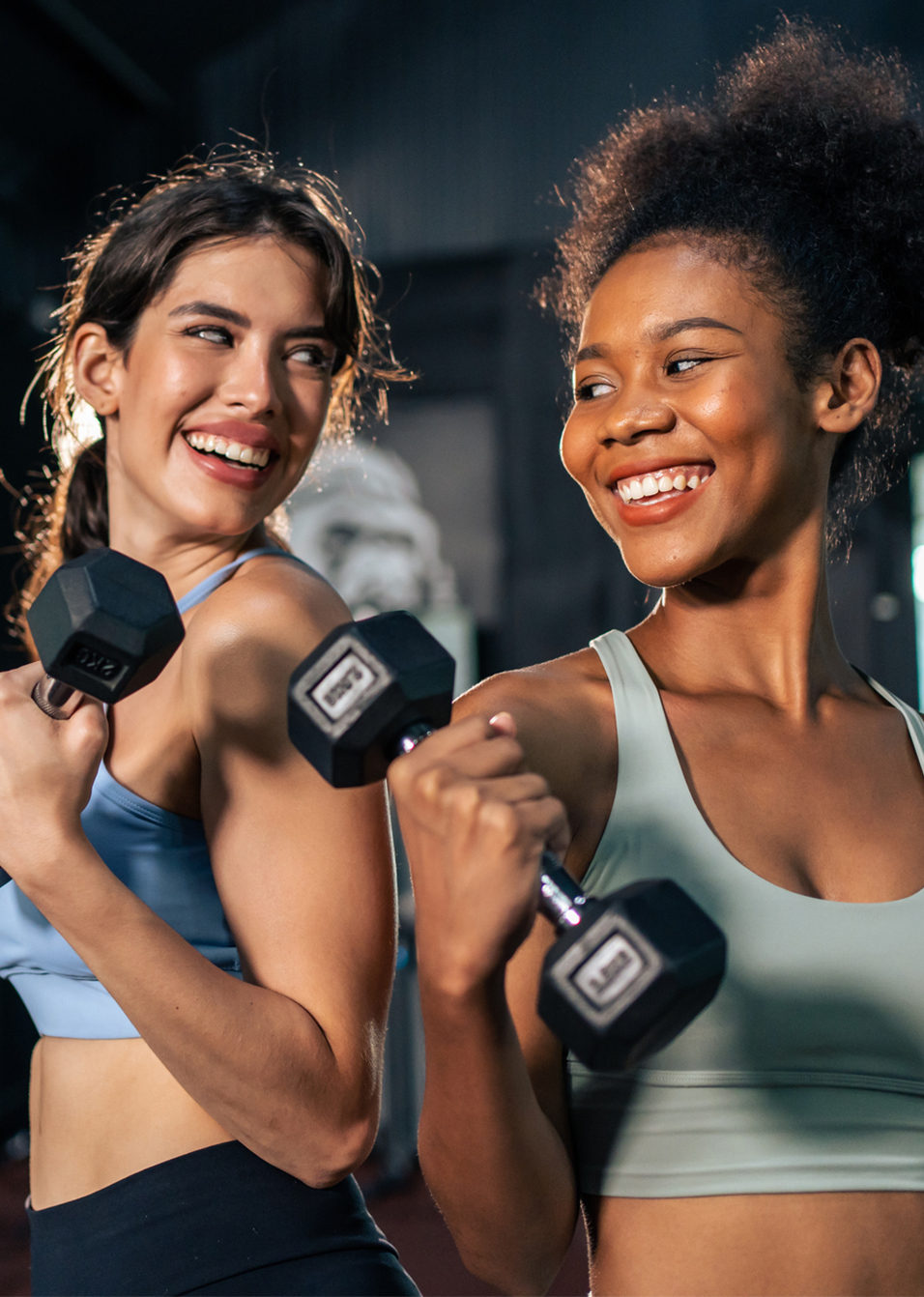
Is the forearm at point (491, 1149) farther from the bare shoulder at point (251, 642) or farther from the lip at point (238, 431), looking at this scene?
the lip at point (238, 431)

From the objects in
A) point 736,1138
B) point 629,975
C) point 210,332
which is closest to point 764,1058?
point 736,1138

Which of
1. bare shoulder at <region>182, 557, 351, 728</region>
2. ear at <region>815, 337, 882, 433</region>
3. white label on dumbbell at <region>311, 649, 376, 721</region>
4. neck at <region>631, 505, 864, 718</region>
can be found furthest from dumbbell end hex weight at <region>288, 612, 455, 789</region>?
ear at <region>815, 337, 882, 433</region>

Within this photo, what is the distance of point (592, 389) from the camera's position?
111cm

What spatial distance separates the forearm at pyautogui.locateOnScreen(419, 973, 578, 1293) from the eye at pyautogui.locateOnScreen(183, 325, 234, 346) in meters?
0.70

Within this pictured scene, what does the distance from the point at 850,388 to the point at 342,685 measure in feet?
2.24

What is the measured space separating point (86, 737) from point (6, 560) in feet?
11.2

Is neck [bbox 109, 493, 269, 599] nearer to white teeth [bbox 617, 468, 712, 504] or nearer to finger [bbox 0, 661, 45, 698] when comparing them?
finger [bbox 0, 661, 45, 698]

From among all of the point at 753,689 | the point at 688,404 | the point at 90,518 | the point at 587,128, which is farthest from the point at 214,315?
the point at 587,128

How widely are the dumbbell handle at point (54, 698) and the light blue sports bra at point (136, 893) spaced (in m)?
0.13

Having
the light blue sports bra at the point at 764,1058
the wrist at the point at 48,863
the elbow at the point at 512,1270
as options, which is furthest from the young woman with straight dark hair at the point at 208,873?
the light blue sports bra at the point at 764,1058

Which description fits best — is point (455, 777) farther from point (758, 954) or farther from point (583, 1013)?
point (758, 954)

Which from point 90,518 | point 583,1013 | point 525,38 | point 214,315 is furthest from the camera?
point 525,38

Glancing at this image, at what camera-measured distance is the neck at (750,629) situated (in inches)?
44.3

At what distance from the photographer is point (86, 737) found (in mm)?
883
